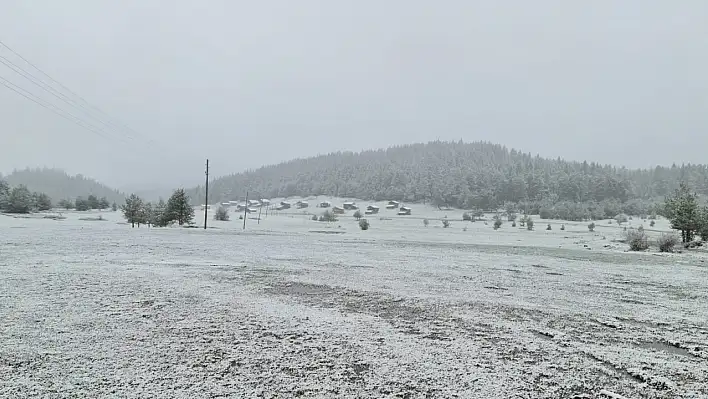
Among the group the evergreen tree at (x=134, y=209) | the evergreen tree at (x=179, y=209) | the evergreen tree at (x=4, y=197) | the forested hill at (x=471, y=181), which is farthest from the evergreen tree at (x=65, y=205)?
the forested hill at (x=471, y=181)

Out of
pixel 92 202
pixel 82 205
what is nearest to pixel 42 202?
pixel 82 205

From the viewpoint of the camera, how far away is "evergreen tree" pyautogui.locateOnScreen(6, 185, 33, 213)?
64.0 meters

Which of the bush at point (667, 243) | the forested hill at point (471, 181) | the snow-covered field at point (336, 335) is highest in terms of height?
the forested hill at point (471, 181)

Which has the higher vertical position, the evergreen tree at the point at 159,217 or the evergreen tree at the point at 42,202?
the evergreen tree at the point at 42,202

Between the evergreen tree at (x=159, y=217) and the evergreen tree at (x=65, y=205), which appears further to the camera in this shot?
the evergreen tree at (x=65, y=205)

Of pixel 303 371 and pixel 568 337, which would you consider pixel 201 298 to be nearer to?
pixel 303 371

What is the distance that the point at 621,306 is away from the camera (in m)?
8.89

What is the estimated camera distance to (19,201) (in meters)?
64.5

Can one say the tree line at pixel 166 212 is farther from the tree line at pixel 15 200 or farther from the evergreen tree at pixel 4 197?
the evergreen tree at pixel 4 197

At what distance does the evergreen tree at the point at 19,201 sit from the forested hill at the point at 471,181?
9243cm

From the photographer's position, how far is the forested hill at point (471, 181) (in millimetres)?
106062

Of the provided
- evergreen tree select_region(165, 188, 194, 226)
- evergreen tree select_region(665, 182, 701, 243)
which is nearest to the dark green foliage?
evergreen tree select_region(165, 188, 194, 226)

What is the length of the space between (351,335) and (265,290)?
12.9 feet

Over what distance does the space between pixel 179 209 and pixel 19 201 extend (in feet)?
115
